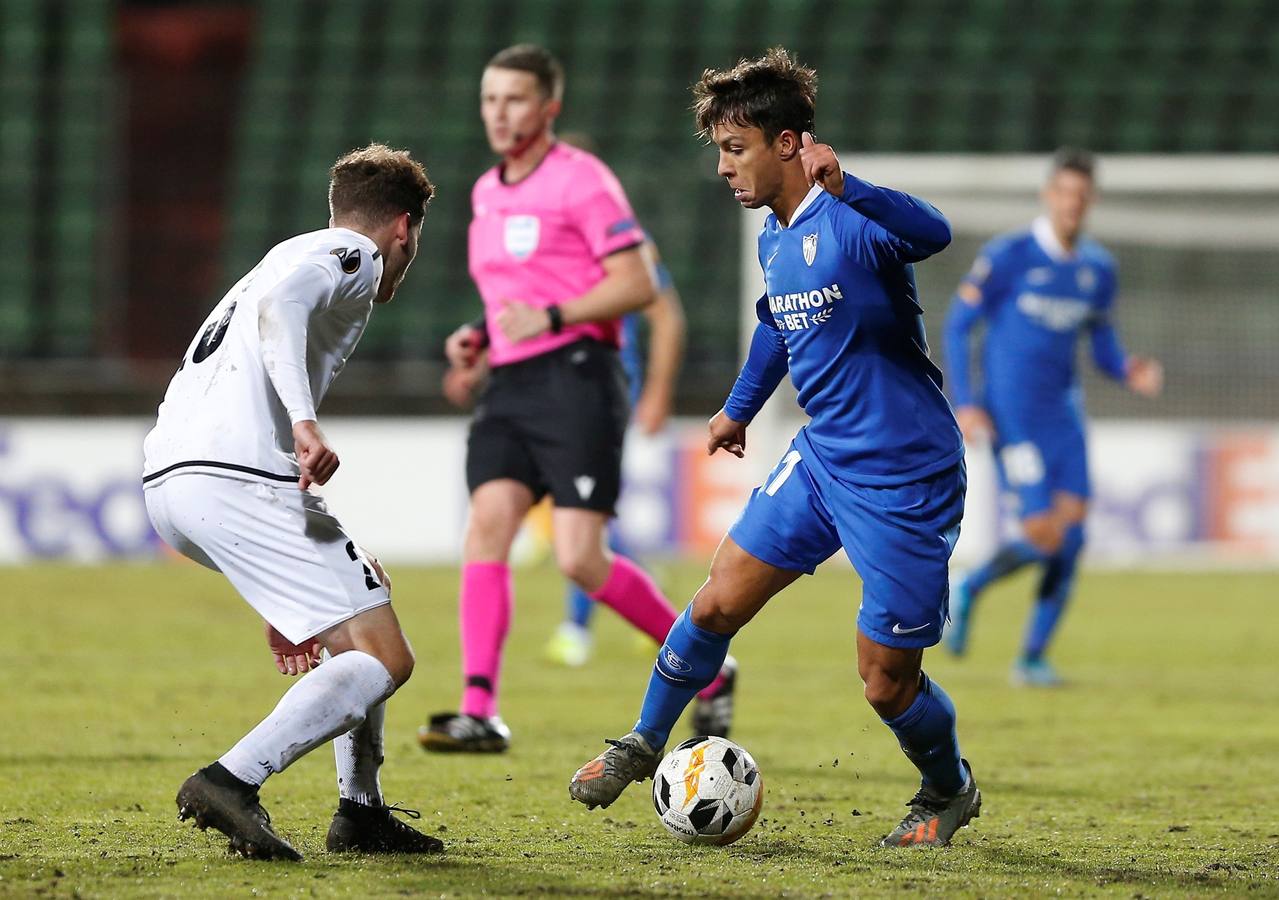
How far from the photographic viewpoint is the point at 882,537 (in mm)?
4129

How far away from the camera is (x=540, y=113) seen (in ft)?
19.7

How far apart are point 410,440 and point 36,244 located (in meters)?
4.50

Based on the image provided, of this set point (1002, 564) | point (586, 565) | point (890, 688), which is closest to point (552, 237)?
point (586, 565)

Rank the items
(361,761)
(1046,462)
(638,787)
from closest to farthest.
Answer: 1. (361,761)
2. (638,787)
3. (1046,462)

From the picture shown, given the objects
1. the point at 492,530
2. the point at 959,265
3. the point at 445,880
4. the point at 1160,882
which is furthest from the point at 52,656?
the point at 959,265

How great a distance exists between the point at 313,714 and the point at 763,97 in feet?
5.42

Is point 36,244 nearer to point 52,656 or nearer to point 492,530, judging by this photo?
point 52,656

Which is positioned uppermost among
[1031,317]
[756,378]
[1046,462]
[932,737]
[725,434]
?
[756,378]

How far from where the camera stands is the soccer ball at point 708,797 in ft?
13.7

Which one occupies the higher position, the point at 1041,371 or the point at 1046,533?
the point at 1041,371

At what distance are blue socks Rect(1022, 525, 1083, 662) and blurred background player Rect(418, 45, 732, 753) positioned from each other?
8.28ft

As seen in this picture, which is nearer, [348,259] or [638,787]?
[348,259]

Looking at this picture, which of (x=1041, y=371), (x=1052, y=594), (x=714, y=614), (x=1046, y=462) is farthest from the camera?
(x=1041, y=371)

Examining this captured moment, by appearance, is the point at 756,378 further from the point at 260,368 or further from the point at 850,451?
the point at 260,368
